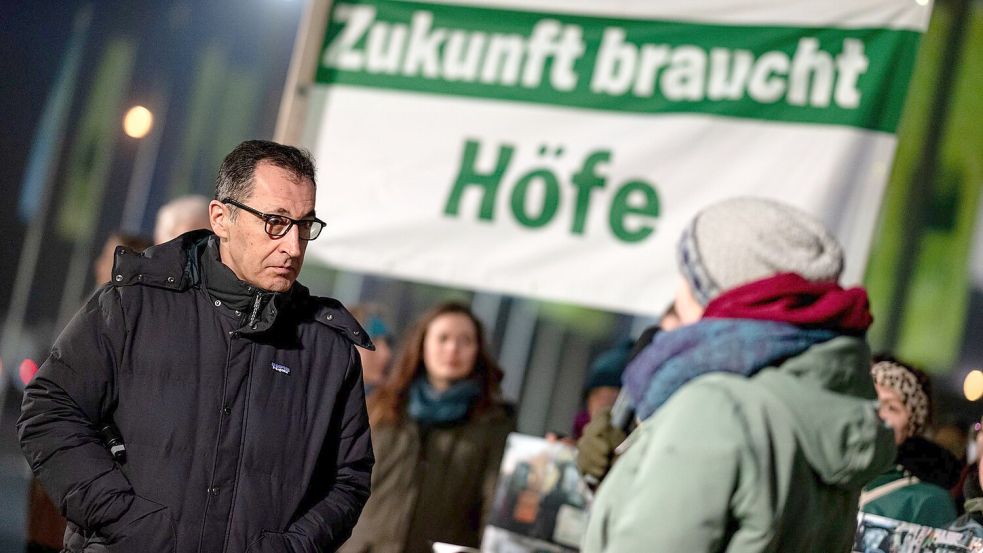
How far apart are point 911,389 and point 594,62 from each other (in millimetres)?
1655

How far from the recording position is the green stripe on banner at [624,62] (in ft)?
14.2

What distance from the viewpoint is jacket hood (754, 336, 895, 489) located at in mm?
2166

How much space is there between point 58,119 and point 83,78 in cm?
44

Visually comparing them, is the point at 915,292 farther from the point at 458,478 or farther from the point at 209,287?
the point at 209,287

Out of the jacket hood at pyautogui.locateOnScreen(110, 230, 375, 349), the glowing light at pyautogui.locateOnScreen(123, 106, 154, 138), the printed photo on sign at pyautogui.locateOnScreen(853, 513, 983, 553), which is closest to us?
the jacket hood at pyautogui.locateOnScreen(110, 230, 375, 349)

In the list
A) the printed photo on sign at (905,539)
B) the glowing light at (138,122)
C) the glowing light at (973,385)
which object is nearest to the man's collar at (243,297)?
the printed photo on sign at (905,539)

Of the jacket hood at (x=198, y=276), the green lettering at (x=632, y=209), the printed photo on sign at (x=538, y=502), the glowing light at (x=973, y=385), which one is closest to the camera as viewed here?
the jacket hood at (x=198, y=276)

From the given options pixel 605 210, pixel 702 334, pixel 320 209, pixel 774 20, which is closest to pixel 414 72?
pixel 320 209

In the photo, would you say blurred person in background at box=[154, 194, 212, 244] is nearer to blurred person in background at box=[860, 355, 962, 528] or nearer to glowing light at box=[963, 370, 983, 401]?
blurred person in background at box=[860, 355, 962, 528]

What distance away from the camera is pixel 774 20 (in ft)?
14.7

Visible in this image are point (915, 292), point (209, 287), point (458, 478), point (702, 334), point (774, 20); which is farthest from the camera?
point (915, 292)

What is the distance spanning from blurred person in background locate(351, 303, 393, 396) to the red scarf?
3508 mm

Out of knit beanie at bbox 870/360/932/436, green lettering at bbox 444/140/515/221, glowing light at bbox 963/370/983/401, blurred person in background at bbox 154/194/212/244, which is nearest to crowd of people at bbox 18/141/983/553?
knit beanie at bbox 870/360/932/436

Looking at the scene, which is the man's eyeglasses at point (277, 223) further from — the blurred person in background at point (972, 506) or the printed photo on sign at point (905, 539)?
the blurred person in background at point (972, 506)
